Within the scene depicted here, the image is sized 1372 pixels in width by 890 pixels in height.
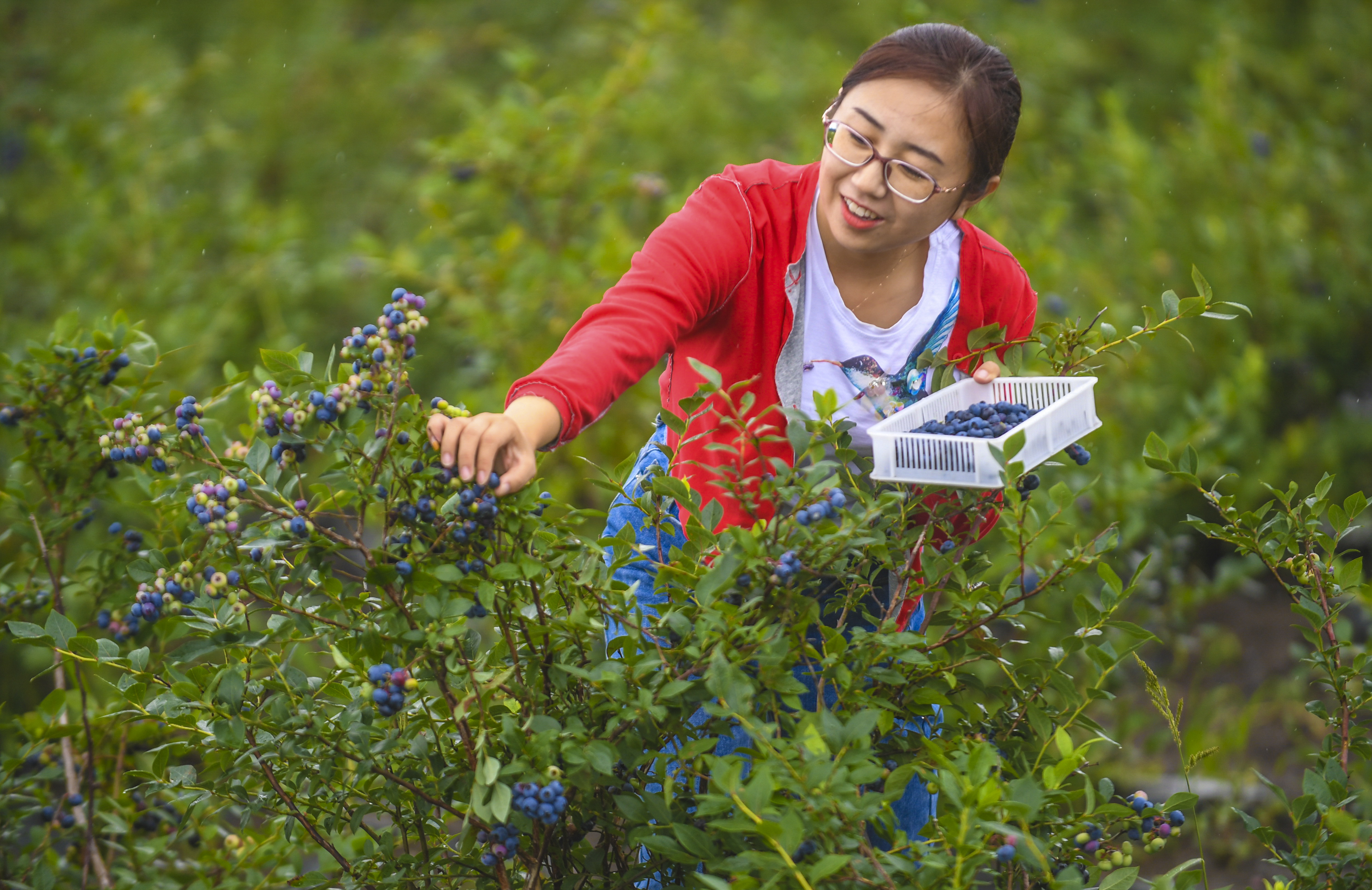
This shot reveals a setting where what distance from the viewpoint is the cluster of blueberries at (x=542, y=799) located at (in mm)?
1231

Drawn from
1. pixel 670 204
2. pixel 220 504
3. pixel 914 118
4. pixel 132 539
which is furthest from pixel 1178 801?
pixel 670 204

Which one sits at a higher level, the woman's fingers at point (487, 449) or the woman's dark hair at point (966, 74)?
the woman's dark hair at point (966, 74)

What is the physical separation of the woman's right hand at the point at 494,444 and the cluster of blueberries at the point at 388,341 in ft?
0.30

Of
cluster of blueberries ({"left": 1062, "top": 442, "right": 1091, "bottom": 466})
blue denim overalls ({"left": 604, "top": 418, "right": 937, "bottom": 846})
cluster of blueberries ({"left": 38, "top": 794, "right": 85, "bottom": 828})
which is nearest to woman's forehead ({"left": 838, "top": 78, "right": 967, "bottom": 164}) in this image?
cluster of blueberries ({"left": 1062, "top": 442, "right": 1091, "bottom": 466})

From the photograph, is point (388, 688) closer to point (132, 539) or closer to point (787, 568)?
point (787, 568)

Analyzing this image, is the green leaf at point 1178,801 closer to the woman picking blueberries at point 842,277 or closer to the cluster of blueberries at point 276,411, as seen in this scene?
the woman picking blueberries at point 842,277

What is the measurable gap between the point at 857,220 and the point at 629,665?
2.27 ft

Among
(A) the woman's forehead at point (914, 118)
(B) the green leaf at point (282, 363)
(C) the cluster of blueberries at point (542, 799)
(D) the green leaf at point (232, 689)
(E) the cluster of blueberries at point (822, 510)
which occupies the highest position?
(A) the woman's forehead at point (914, 118)

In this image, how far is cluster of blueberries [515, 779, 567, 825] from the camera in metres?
1.23

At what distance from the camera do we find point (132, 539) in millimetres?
1910

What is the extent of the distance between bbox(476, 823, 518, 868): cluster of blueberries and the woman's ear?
103 centimetres

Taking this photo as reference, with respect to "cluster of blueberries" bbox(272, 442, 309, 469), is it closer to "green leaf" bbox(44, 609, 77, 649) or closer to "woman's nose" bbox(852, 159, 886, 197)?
"green leaf" bbox(44, 609, 77, 649)

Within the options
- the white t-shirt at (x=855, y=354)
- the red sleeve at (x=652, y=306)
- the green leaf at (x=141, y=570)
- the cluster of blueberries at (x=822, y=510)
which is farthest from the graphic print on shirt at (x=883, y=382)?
the green leaf at (x=141, y=570)

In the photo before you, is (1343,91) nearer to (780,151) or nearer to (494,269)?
(780,151)
